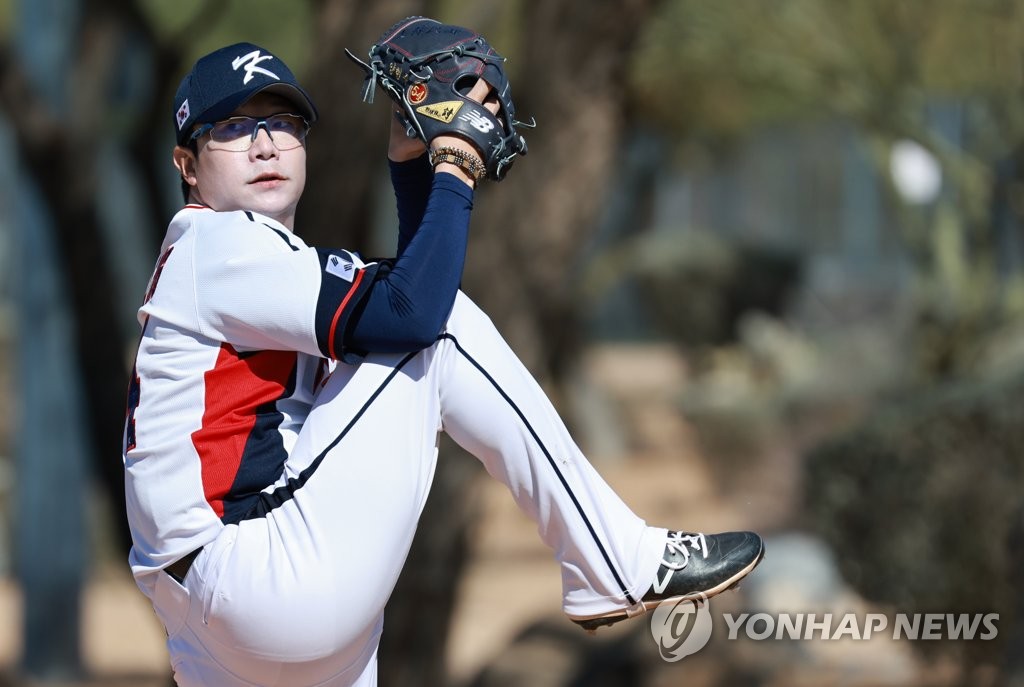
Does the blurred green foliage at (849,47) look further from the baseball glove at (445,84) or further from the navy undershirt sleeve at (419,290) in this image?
the navy undershirt sleeve at (419,290)

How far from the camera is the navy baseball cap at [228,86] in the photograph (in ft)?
8.32

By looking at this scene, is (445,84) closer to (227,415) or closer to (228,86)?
(228,86)

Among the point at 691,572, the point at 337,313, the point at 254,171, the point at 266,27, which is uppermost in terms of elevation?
the point at 254,171

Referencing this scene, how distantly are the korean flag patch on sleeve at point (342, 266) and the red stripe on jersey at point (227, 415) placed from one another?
23 centimetres

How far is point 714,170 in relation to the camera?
976 inches

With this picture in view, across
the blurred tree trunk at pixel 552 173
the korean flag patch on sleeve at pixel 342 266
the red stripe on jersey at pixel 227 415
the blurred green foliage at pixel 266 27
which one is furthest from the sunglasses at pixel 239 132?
the blurred green foliage at pixel 266 27

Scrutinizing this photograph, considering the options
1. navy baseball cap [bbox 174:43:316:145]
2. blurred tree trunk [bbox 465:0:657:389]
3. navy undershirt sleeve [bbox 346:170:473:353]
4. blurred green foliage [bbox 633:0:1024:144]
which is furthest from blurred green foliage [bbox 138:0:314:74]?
navy undershirt sleeve [bbox 346:170:473:353]

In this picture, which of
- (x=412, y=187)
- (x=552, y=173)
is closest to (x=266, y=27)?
(x=552, y=173)

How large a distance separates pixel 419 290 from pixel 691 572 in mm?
754

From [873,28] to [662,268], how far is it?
18.2 feet

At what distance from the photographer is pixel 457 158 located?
Answer: 2465 mm

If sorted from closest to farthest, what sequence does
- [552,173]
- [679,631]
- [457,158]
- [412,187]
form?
[457,158], [412,187], [679,631], [552,173]

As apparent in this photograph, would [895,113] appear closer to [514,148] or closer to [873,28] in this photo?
[873,28]

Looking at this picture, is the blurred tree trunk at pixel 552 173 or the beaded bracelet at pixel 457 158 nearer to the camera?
the beaded bracelet at pixel 457 158
